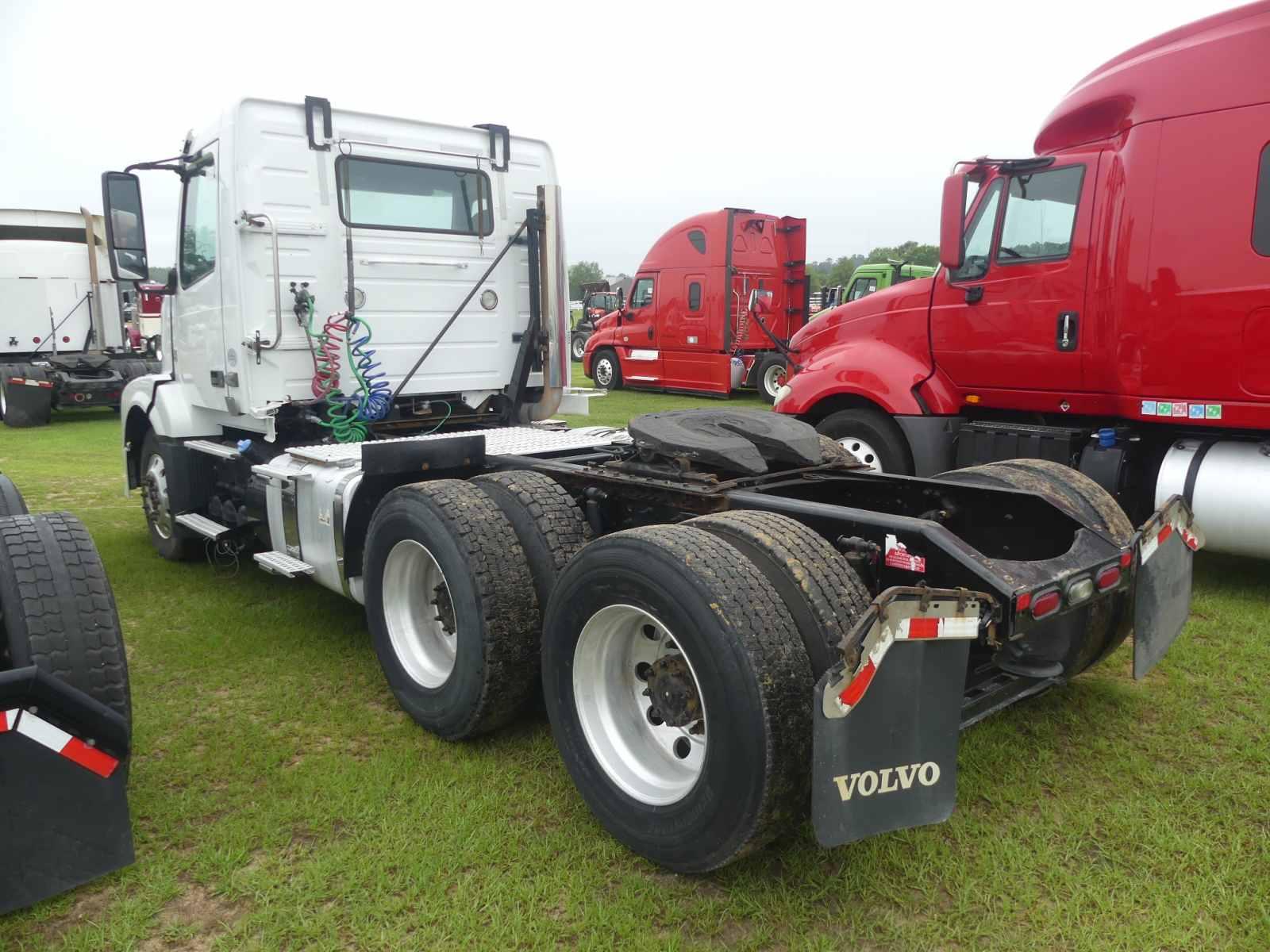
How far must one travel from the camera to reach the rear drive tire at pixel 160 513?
6223 mm

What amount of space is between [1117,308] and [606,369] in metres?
15.3

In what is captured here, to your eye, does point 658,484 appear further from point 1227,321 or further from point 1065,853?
point 1227,321

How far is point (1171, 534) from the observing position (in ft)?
11.4

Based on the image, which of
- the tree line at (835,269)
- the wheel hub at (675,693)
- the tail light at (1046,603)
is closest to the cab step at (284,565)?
the wheel hub at (675,693)

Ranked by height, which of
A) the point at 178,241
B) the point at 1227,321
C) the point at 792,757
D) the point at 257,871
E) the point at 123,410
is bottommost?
the point at 257,871

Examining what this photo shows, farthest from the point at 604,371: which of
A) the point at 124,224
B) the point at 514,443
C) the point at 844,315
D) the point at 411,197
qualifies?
the point at 514,443

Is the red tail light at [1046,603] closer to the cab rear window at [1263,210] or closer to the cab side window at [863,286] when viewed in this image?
Answer: the cab rear window at [1263,210]

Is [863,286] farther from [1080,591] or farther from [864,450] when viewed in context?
[1080,591]

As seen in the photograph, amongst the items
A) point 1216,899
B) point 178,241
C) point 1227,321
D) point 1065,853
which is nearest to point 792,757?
point 1065,853

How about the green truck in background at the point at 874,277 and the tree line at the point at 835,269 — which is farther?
the tree line at the point at 835,269

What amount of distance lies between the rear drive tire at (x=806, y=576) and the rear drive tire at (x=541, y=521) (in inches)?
30.8

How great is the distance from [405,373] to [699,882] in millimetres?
3833

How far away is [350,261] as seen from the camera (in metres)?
5.42

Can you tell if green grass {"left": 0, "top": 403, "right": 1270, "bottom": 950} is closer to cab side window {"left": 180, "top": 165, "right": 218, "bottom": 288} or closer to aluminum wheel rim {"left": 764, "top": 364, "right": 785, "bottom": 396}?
cab side window {"left": 180, "top": 165, "right": 218, "bottom": 288}
